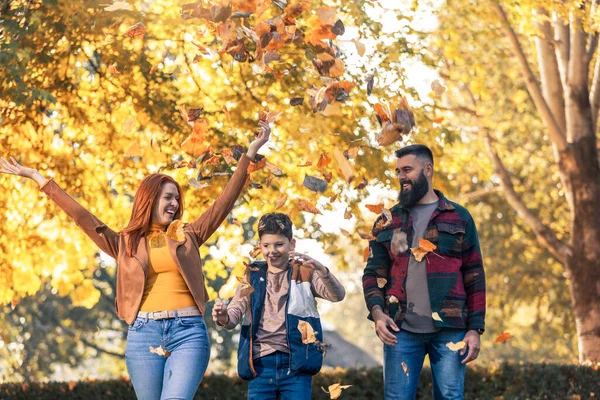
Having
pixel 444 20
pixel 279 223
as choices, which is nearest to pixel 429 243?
pixel 279 223

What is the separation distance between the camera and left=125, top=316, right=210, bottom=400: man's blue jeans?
489 centimetres

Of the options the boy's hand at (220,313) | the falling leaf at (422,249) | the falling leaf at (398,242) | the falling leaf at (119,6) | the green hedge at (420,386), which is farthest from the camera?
the green hedge at (420,386)

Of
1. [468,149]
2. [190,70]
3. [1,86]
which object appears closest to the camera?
[1,86]

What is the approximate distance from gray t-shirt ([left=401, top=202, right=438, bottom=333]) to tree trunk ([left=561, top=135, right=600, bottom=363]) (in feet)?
29.3

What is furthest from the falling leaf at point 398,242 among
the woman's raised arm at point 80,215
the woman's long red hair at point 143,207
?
the woman's raised arm at point 80,215

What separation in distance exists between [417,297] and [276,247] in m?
0.81

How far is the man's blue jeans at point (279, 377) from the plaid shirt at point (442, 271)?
22.0 inches

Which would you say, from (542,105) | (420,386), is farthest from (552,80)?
(420,386)

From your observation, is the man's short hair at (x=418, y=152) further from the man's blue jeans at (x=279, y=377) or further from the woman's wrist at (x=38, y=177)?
the woman's wrist at (x=38, y=177)

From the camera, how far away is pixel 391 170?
32.1 feet

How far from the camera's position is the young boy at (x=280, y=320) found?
502cm

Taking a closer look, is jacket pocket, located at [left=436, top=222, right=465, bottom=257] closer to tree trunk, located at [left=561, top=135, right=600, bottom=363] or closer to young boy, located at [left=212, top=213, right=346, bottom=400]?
young boy, located at [left=212, top=213, right=346, bottom=400]

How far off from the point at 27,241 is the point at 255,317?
5756mm

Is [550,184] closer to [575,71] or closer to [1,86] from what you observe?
[575,71]
